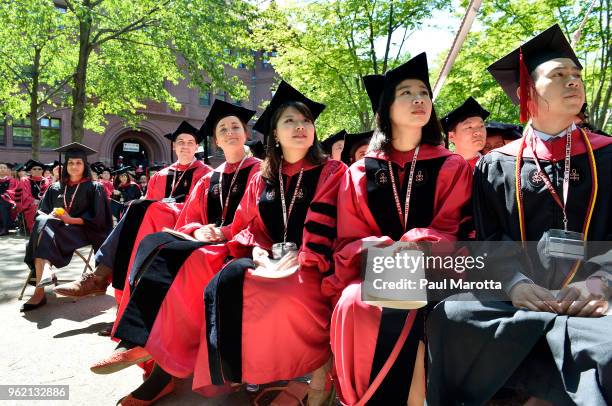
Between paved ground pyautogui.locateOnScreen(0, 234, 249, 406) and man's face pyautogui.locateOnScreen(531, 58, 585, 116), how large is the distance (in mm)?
2586

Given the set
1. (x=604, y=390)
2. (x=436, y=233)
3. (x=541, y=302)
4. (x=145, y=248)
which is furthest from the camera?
(x=145, y=248)

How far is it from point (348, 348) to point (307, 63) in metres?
11.8

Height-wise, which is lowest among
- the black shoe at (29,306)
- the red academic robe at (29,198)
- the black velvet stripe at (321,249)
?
the black shoe at (29,306)

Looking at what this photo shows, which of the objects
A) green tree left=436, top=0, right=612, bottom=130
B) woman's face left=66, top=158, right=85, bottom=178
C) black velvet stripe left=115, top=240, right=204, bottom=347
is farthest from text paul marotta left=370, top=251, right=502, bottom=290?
green tree left=436, top=0, right=612, bottom=130

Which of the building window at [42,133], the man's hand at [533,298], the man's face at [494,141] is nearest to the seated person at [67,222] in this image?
the man's face at [494,141]

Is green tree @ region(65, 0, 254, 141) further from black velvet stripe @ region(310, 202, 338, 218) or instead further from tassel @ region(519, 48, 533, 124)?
tassel @ region(519, 48, 533, 124)

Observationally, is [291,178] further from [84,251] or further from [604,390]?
[84,251]

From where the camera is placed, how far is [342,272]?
244 cm

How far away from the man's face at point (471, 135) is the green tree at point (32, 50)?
40.1 feet

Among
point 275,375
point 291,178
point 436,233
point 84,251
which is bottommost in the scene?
point 84,251

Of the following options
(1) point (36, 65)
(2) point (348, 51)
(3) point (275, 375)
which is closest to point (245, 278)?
(3) point (275, 375)

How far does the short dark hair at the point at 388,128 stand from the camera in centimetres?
273

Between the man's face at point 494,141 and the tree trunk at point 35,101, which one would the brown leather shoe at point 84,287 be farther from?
the tree trunk at point 35,101

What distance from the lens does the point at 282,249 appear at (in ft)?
9.39
